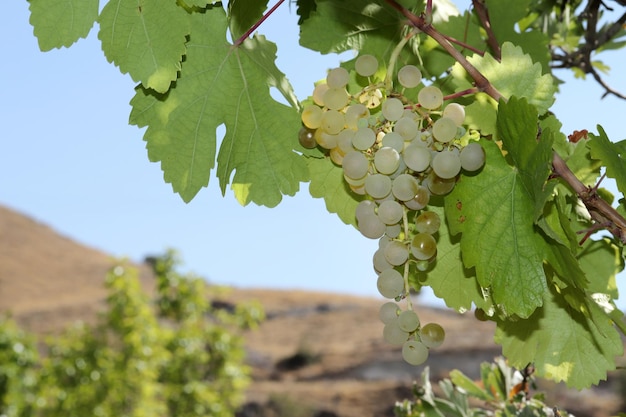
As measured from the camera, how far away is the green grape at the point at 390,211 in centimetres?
78

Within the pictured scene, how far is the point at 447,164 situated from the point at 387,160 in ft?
0.20

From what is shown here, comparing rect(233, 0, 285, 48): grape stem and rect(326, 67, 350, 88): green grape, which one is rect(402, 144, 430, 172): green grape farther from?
rect(233, 0, 285, 48): grape stem

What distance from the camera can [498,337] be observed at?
103 centimetres

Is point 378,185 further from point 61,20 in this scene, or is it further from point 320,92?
point 61,20

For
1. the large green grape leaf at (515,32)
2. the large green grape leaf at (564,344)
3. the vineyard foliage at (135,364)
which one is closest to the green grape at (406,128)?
the large green grape leaf at (564,344)

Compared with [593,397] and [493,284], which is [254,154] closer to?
[493,284]

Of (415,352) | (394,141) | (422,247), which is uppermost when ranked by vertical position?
(394,141)

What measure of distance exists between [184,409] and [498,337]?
21.4 ft

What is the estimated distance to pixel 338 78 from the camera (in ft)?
2.69

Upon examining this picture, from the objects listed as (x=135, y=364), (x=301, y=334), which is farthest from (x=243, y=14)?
(x=301, y=334)

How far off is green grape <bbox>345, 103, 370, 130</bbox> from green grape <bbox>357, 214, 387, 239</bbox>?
0.34 feet

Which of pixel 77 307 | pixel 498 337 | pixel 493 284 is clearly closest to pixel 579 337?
pixel 498 337

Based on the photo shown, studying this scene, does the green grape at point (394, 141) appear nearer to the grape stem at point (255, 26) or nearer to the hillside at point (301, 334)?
the grape stem at point (255, 26)

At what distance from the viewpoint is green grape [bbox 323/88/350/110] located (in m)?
0.81
